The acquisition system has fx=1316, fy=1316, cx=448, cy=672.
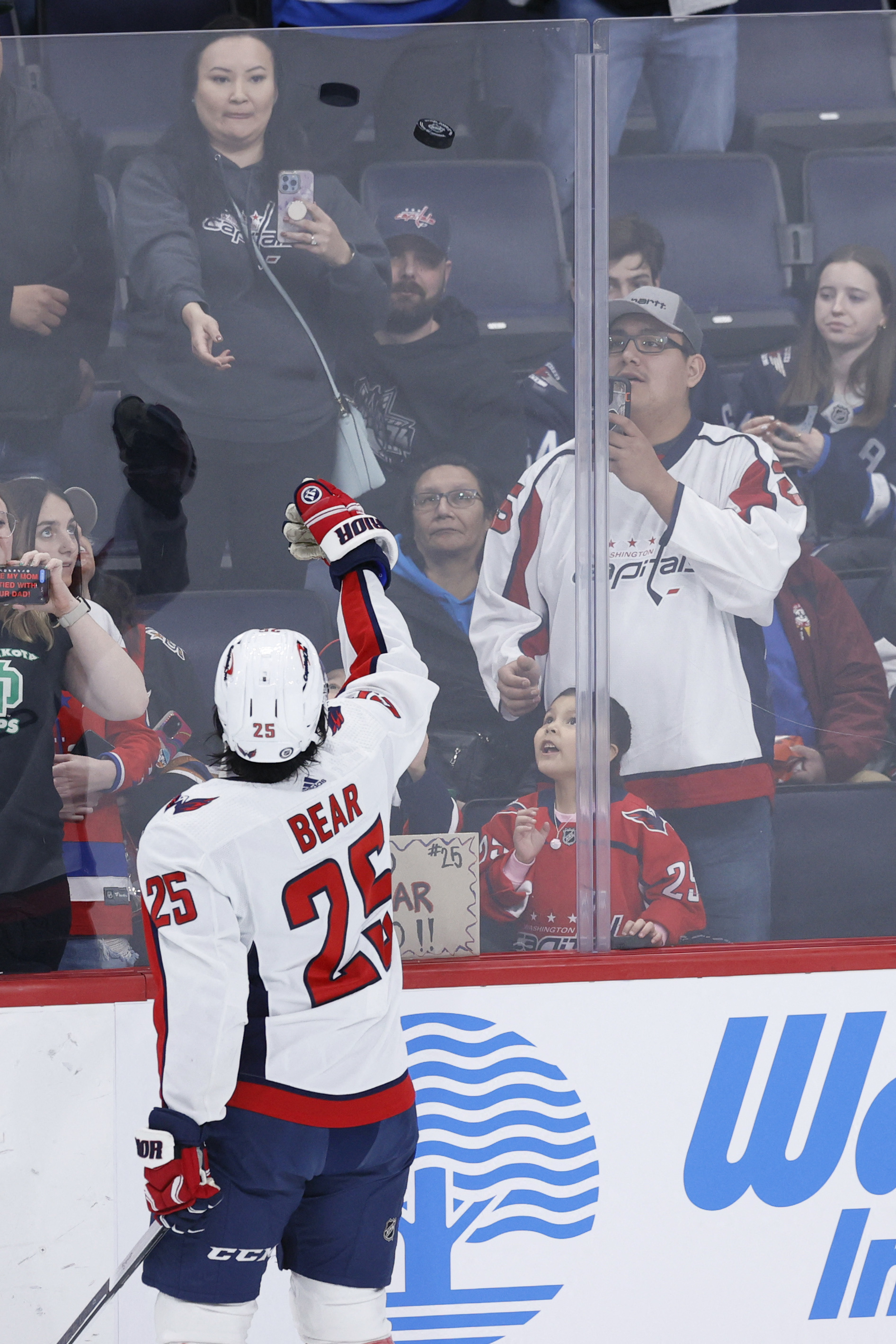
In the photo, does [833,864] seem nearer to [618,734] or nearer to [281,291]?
[618,734]

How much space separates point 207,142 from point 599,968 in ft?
5.38

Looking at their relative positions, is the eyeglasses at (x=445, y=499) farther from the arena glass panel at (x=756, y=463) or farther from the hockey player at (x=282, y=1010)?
the hockey player at (x=282, y=1010)

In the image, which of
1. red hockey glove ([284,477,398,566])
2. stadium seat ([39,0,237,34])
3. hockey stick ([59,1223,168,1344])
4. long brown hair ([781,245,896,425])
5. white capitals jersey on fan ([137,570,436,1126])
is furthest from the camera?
stadium seat ([39,0,237,34])

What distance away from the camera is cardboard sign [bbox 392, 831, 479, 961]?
2.44m

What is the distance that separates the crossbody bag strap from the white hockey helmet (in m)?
0.66

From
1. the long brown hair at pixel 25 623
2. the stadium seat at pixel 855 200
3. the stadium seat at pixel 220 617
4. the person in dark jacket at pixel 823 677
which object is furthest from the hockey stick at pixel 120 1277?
the stadium seat at pixel 855 200

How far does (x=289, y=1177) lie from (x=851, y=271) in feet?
6.04

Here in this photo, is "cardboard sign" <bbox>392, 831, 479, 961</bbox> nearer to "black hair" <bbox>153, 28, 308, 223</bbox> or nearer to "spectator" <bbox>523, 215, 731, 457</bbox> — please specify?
"spectator" <bbox>523, 215, 731, 457</bbox>

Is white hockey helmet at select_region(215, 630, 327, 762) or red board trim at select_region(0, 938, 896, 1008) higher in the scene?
white hockey helmet at select_region(215, 630, 327, 762)

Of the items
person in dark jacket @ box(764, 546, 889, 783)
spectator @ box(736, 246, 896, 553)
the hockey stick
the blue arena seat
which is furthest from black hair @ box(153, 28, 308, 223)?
the hockey stick

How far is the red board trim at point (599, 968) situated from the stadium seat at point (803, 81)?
1342 mm

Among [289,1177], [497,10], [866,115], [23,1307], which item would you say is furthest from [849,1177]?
[497,10]

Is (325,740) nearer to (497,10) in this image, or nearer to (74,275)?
(74,275)

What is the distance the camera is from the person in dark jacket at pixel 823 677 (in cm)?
247
